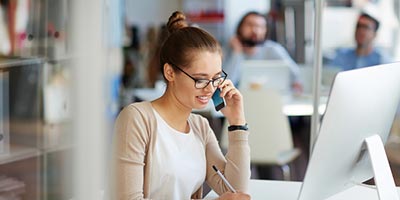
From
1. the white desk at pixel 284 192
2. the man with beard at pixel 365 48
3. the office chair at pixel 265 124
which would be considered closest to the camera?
the white desk at pixel 284 192

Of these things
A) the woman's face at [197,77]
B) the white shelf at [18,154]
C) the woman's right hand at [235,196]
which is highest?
the woman's face at [197,77]

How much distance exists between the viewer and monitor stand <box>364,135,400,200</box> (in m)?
→ 1.67

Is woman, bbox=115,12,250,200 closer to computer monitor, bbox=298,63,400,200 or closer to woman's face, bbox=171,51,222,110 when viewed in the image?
woman's face, bbox=171,51,222,110

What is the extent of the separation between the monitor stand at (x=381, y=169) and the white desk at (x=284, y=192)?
10.6 inches

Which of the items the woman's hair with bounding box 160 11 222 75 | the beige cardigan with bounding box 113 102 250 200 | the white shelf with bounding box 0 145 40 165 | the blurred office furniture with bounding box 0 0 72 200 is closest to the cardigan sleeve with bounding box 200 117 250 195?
the beige cardigan with bounding box 113 102 250 200

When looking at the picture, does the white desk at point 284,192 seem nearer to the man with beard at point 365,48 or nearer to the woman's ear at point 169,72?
the woman's ear at point 169,72

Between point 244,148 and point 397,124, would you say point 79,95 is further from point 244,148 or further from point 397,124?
point 397,124

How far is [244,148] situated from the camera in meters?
1.87

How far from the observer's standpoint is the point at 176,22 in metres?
1.86

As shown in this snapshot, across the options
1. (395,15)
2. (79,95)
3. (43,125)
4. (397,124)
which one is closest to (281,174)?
(397,124)

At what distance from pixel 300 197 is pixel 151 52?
16.7 feet

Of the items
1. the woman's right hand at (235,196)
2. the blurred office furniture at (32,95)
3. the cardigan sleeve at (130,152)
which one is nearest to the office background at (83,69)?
the blurred office furniture at (32,95)

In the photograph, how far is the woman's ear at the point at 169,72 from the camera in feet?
5.79

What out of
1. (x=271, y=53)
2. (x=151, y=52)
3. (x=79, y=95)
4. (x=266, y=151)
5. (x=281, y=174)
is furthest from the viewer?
(x=151, y=52)
